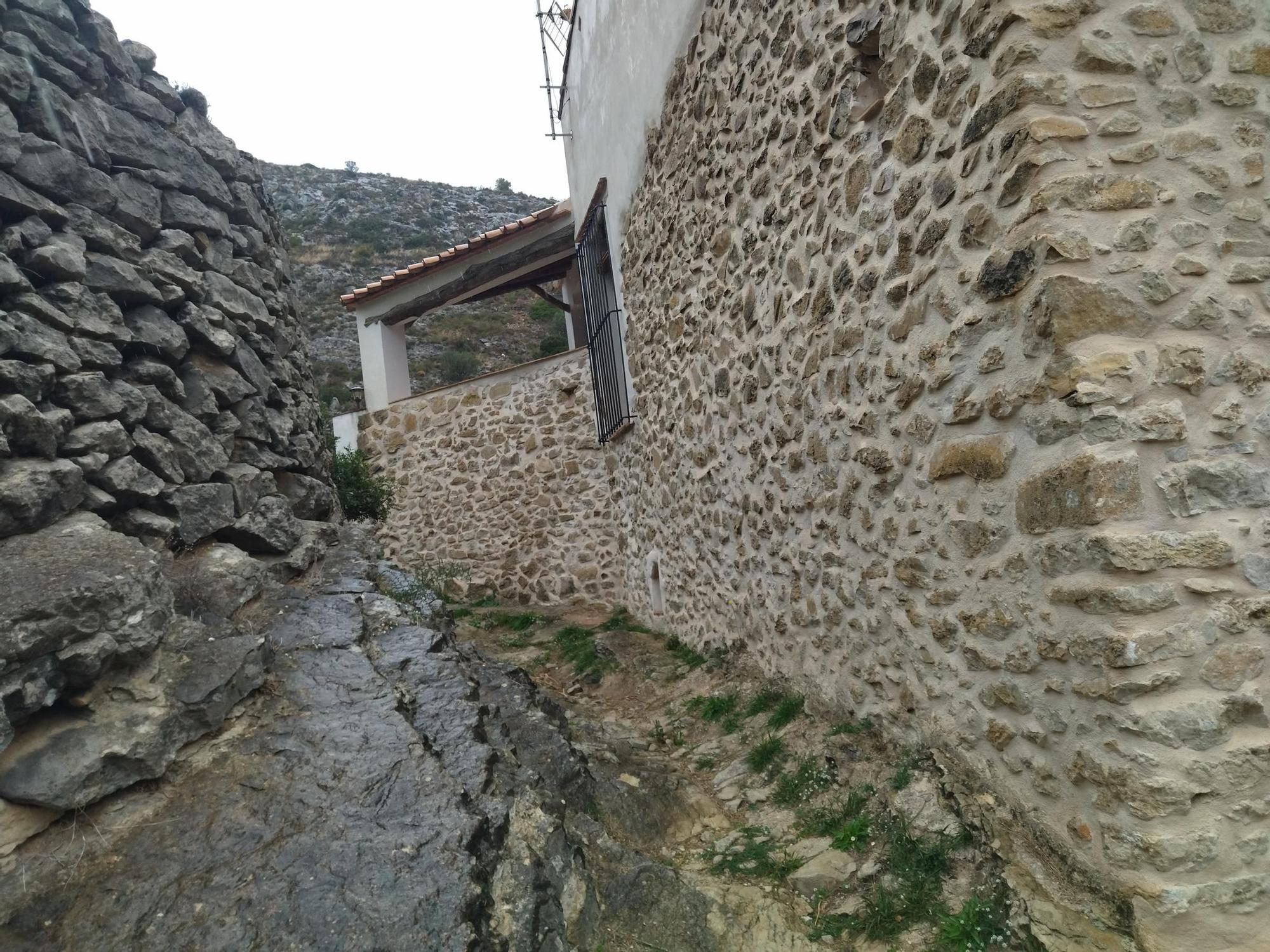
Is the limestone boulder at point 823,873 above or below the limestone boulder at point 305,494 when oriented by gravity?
below

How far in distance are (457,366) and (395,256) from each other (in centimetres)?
725

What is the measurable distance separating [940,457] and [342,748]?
2.34 metres

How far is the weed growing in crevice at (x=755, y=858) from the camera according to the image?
9.71 ft

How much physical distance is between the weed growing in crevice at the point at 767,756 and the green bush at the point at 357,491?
438 centimetres

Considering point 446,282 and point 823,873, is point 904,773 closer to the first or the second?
point 823,873

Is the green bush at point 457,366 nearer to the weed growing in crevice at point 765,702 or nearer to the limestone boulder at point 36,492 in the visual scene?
the weed growing in crevice at point 765,702

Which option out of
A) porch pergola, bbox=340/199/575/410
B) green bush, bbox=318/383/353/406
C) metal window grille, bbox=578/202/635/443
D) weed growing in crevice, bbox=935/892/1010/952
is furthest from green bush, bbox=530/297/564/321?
weed growing in crevice, bbox=935/892/1010/952

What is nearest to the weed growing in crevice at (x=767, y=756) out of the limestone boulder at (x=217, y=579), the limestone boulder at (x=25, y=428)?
the limestone boulder at (x=217, y=579)

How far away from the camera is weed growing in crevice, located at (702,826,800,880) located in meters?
2.96

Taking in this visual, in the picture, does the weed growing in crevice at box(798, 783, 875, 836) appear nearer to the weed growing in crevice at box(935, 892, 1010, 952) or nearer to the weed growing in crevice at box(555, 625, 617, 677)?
the weed growing in crevice at box(935, 892, 1010, 952)

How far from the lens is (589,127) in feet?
27.0

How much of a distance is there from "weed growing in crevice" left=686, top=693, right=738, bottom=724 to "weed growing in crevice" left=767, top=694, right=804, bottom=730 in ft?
1.65

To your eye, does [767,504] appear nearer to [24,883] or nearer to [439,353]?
[24,883]

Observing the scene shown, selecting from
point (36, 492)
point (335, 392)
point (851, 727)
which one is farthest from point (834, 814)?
point (335, 392)
